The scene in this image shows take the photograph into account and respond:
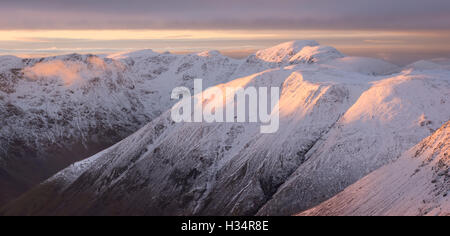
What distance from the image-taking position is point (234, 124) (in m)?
183

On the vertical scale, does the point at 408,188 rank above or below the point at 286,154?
above

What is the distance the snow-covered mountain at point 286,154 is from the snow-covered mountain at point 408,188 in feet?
67.7

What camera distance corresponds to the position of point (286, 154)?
503 ft

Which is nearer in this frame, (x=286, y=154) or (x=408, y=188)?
(x=408, y=188)

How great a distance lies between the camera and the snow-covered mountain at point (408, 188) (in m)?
75.8

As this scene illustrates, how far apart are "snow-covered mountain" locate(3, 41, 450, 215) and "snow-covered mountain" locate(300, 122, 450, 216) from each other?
67.7 ft

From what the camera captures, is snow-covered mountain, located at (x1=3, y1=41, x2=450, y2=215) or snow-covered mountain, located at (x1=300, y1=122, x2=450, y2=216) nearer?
snow-covered mountain, located at (x1=300, y1=122, x2=450, y2=216)

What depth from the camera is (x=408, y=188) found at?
87062 millimetres

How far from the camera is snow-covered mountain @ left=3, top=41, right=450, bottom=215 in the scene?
13138cm

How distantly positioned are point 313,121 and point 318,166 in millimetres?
28555

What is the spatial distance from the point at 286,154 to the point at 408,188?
→ 67.7 meters
